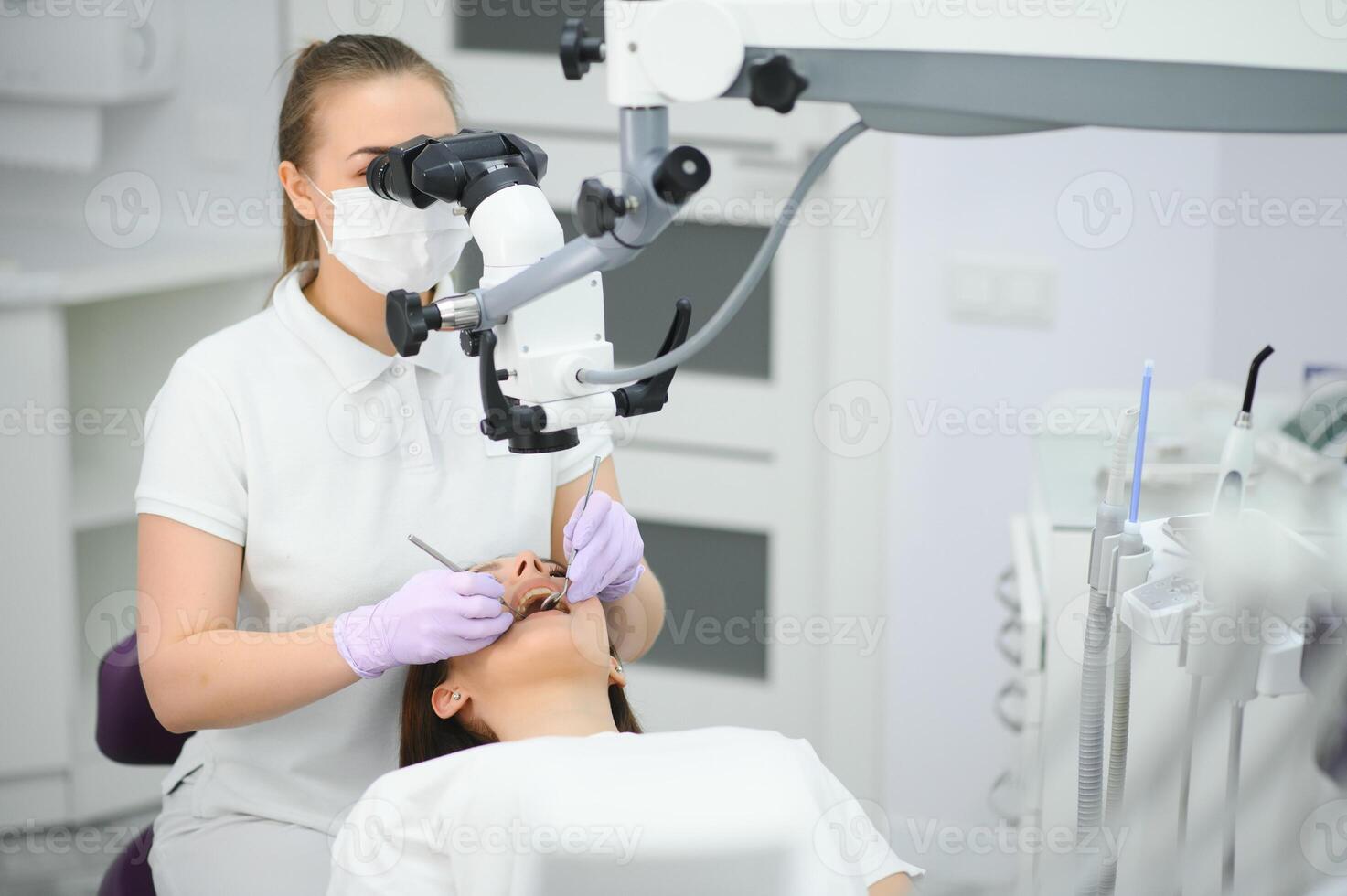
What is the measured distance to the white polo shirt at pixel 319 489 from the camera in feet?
4.82

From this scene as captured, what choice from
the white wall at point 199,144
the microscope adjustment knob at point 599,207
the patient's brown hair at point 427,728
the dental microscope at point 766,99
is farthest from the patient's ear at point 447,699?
the white wall at point 199,144

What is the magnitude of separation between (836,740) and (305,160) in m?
1.63

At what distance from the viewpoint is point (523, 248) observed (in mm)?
1078

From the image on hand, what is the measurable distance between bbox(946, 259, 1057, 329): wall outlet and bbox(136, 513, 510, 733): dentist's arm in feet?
4.19

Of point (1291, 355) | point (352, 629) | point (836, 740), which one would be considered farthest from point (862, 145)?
point (352, 629)

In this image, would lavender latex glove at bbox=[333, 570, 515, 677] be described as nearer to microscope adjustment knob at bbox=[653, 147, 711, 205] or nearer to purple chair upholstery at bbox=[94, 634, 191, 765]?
purple chair upholstery at bbox=[94, 634, 191, 765]

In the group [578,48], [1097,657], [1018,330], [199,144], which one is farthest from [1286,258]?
[199,144]

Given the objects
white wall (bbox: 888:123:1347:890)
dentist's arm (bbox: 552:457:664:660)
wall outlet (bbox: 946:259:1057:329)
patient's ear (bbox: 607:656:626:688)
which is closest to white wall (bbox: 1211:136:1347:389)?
white wall (bbox: 888:123:1347:890)

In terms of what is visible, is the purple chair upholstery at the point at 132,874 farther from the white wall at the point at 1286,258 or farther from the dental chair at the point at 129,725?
the white wall at the point at 1286,258

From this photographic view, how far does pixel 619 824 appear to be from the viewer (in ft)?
3.92

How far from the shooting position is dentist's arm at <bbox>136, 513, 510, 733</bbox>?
4.35ft

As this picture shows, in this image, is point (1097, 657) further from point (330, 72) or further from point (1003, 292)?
point (1003, 292)

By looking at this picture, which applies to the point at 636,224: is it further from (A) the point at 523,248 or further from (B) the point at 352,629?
(B) the point at 352,629

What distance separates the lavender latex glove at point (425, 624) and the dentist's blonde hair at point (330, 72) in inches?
18.0
